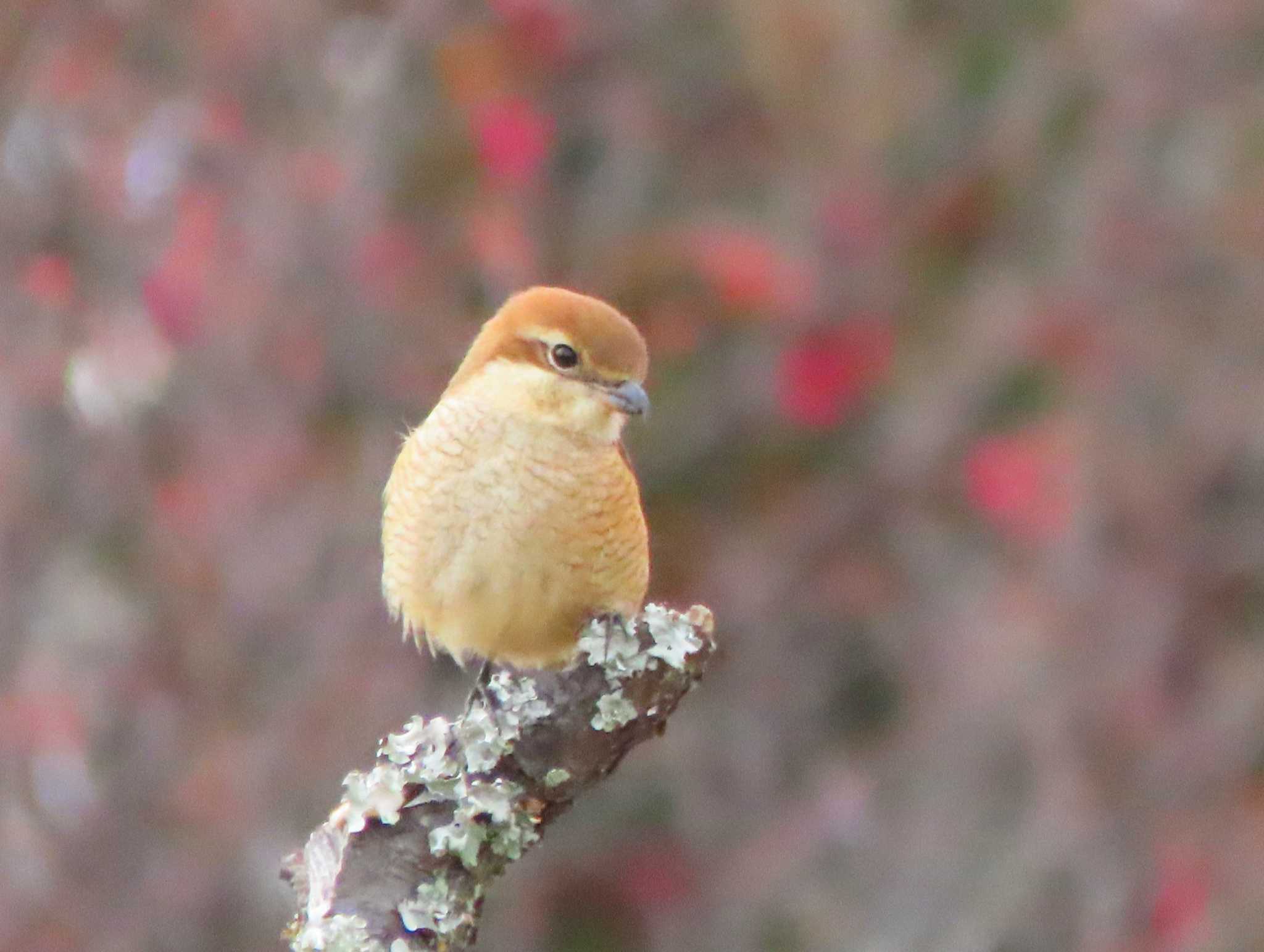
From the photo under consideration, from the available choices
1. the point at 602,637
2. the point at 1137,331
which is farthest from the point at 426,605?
the point at 1137,331

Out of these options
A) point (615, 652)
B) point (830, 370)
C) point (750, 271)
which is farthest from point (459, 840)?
point (830, 370)

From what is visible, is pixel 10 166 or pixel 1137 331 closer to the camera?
pixel 10 166

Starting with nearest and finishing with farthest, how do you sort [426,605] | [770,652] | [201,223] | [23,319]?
[426,605], [23,319], [201,223], [770,652]

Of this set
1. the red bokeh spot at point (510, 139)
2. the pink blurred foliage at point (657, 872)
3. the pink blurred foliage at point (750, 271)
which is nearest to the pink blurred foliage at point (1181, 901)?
the pink blurred foliage at point (657, 872)

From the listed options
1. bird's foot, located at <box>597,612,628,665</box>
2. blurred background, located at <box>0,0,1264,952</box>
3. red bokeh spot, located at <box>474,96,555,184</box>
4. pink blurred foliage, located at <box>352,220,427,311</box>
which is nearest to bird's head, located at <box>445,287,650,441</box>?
bird's foot, located at <box>597,612,628,665</box>

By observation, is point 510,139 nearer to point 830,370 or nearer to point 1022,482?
point 830,370

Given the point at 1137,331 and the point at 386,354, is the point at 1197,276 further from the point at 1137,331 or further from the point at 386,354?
the point at 386,354
